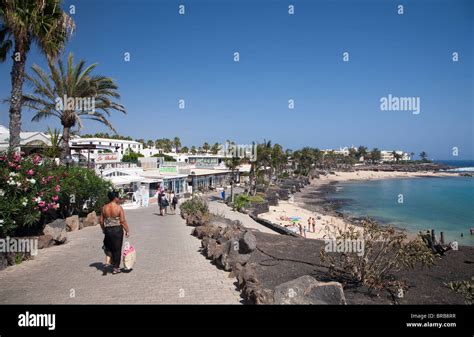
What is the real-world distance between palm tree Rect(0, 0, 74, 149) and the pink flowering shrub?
2.98 m

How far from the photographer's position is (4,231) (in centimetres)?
760

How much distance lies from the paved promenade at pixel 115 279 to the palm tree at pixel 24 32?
18.5 feet

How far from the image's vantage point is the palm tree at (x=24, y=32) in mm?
Answer: 10891

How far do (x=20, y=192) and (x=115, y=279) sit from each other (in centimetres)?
410

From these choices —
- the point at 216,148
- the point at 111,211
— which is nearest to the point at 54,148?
the point at 111,211

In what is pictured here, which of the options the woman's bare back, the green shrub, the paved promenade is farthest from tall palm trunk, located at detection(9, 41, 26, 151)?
the green shrub

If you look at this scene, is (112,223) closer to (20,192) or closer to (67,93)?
(20,192)

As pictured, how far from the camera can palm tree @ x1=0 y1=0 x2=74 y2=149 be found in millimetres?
10891

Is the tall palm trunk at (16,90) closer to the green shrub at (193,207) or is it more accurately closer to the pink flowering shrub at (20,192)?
the pink flowering shrub at (20,192)
